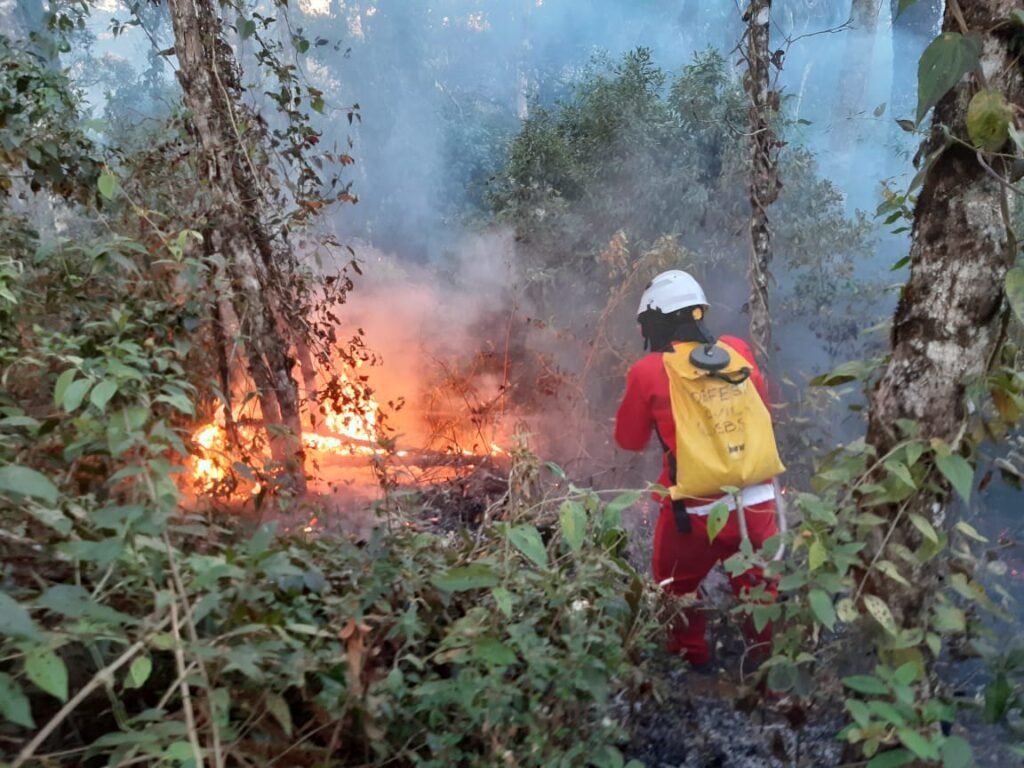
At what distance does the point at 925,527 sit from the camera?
1521 millimetres

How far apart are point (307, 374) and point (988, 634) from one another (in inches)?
152

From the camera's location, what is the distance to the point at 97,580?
1500 millimetres

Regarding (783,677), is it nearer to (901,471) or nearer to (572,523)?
(901,471)

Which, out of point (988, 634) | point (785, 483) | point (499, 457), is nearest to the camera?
point (988, 634)

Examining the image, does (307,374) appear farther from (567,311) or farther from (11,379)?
(567,311)

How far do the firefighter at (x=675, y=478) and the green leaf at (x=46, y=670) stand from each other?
2.51m

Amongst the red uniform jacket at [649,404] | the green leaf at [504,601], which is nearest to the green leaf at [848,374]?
the green leaf at [504,601]

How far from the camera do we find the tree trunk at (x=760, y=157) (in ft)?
13.0

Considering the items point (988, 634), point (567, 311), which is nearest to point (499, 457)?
point (567, 311)

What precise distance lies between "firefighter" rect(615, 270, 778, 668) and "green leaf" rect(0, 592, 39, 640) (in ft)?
8.39

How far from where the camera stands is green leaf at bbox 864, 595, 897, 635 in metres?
1.56

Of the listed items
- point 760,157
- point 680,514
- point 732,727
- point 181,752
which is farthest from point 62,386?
point 760,157

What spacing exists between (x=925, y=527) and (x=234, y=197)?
11.4ft

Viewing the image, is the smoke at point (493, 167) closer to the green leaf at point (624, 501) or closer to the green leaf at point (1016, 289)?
the green leaf at point (624, 501)
